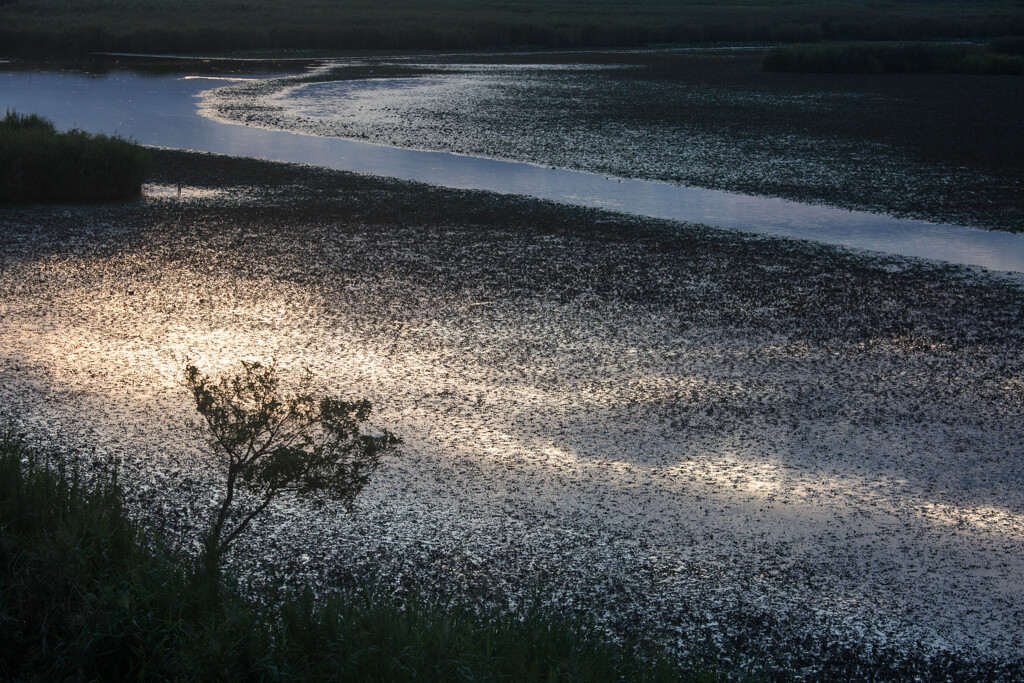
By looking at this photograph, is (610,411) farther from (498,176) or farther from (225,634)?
(498,176)

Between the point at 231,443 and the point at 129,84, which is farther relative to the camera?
the point at 129,84

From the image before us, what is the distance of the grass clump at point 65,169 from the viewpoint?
15.0 m

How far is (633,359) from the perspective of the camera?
850cm

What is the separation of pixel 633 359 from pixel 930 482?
2.78 m

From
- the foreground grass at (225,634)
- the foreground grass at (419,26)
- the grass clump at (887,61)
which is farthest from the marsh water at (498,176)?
the foreground grass at (419,26)

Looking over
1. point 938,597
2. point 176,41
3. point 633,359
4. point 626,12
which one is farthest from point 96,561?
point 626,12

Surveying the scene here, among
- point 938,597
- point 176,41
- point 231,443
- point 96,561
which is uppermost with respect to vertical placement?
point 176,41

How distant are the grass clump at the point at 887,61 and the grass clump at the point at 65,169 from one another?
30.5 meters

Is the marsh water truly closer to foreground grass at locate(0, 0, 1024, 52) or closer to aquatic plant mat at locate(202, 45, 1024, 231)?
aquatic plant mat at locate(202, 45, 1024, 231)

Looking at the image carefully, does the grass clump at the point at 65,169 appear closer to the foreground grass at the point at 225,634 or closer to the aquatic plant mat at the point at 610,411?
the aquatic plant mat at the point at 610,411

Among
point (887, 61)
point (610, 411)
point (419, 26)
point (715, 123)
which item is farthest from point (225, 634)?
point (419, 26)

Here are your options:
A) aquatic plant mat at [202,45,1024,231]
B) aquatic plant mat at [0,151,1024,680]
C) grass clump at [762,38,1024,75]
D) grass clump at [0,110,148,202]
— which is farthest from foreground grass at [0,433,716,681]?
grass clump at [762,38,1024,75]

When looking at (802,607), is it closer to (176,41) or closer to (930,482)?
(930,482)

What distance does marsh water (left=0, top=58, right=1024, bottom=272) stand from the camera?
43.7ft
